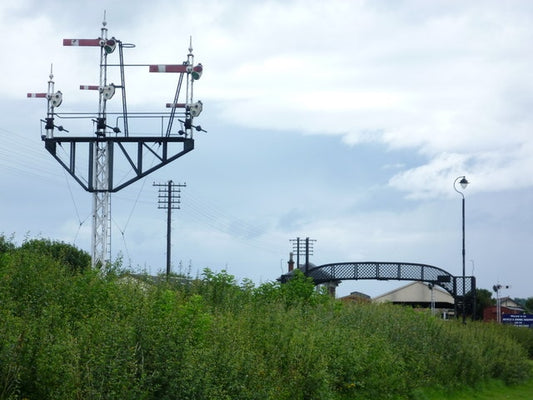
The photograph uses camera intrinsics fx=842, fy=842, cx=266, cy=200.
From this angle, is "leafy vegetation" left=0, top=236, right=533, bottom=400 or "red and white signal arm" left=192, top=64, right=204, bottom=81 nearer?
"leafy vegetation" left=0, top=236, right=533, bottom=400

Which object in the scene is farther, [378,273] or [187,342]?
[378,273]

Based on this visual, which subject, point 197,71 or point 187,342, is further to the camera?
point 197,71

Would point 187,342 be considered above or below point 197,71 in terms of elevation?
below

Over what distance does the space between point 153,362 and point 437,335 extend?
18077 mm

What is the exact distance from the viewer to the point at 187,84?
3769 centimetres

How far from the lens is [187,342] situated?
12781 mm

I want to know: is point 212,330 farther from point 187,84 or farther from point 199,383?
point 187,84

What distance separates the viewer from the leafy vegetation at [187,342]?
11.6m

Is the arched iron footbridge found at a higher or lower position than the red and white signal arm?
lower

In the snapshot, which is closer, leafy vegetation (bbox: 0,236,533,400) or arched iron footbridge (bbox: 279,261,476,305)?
leafy vegetation (bbox: 0,236,533,400)

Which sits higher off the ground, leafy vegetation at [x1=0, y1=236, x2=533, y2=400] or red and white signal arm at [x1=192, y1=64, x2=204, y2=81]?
red and white signal arm at [x1=192, y1=64, x2=204, y2=81]

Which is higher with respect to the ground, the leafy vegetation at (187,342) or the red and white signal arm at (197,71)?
the red and white signal arm at (197,71)

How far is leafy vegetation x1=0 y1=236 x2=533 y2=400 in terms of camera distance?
38.0ft

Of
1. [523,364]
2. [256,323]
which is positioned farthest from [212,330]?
[523,364]
